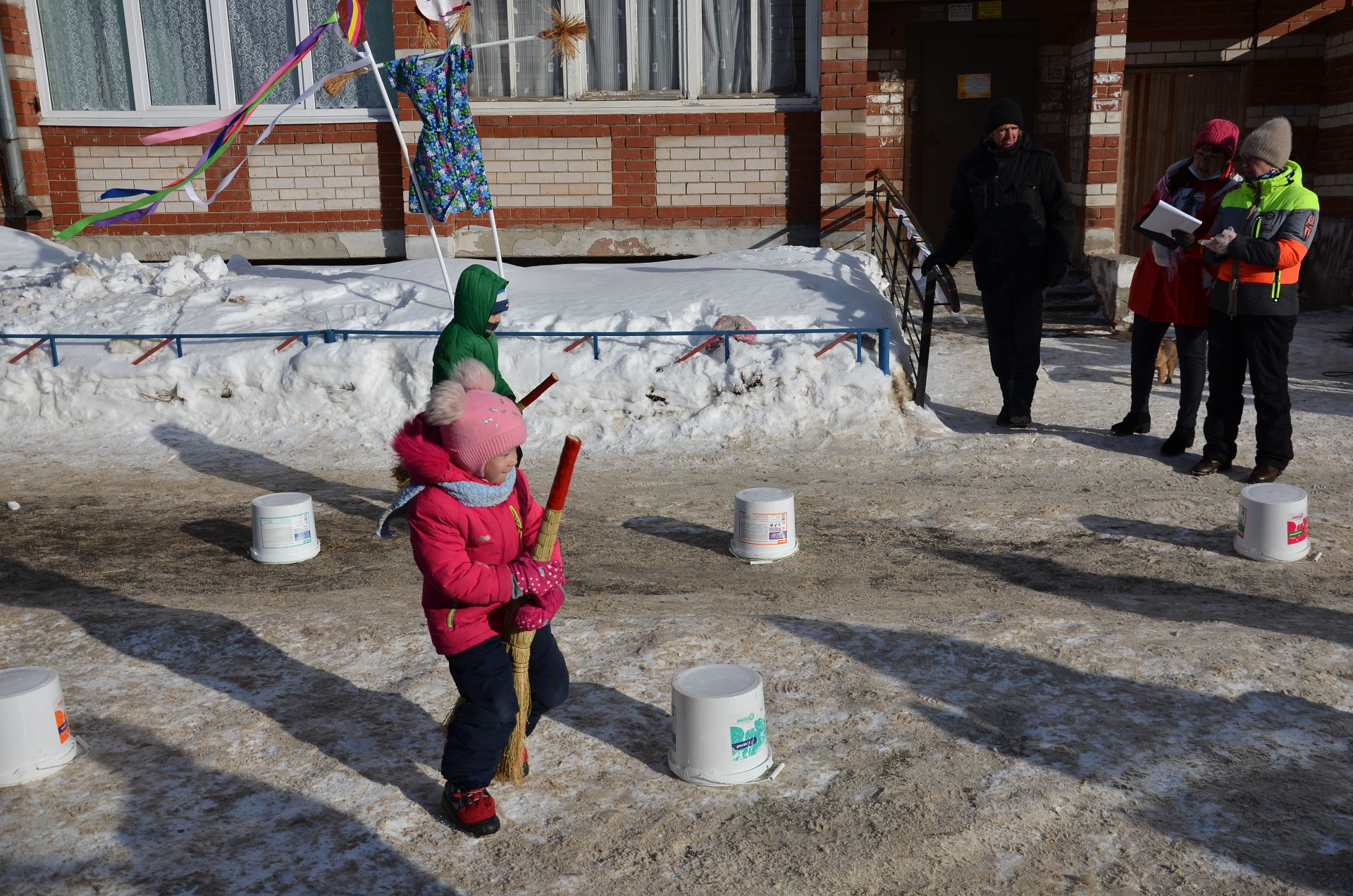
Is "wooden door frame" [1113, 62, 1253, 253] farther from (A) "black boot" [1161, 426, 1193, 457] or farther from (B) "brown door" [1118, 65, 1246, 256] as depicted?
(A) "black boot" [1161, 426, 1193, 457]

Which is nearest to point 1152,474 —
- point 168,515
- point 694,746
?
point 694,746

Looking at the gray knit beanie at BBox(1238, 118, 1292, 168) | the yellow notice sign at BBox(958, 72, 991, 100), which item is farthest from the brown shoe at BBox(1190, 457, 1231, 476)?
the yellow notice sign at BBox(958, 72, 991, 100)

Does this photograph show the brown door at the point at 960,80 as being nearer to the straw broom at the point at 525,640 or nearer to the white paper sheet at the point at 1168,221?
the white paper sheet at the point at 1168,221

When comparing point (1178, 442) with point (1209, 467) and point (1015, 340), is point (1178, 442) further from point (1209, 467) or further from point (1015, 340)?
point (1015, 340)

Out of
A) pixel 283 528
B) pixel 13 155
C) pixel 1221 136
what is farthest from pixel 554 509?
pixel 13 155

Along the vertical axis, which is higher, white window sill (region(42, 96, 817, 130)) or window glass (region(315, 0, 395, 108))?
window glass (region(315, 0, 395, 108))

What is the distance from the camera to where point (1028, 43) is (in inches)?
483

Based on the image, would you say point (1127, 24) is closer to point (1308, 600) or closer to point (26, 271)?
point (1308, 600)

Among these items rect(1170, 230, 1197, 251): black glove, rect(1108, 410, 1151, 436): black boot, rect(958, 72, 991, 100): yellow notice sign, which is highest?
rect(958, 72, 991, 100): yellow notice sign

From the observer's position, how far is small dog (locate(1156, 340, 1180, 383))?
8.41 meters

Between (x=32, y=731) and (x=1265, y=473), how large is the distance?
6.13 m

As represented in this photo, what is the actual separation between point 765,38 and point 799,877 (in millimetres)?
10370

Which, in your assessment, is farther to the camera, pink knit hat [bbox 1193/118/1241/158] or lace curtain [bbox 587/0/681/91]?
lace curtain [bbox 587/0/681/91]

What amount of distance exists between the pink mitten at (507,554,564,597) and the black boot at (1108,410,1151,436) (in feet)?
17.6
